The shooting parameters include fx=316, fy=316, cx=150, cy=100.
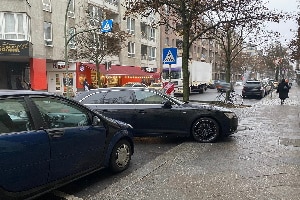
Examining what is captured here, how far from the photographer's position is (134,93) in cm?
783

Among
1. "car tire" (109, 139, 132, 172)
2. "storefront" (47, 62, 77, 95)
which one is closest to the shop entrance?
"storefront" (47, 62, 77, 95)

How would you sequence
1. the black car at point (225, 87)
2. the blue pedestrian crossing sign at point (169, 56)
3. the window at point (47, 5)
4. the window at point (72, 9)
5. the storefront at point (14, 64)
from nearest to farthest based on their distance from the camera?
1. the blue pedestrian crossing sign at point (169, 56)
2. the black car at point (225, 87)
3. the storefront at point (14, 64)
4. the window at point (47, 5)
5. the window at point (72, 9)

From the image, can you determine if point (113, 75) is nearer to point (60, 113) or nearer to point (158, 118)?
point (158, 118)

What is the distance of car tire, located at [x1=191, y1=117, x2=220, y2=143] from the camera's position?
25.2 feet

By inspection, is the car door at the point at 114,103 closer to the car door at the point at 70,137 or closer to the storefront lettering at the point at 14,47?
the car door at the point at 70,137

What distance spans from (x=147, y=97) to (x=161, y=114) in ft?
1.85

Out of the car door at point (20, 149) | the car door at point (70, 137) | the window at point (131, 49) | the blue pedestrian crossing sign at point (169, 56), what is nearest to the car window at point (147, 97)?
the car door at point (70, 137)

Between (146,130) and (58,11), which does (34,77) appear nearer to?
(58,11)

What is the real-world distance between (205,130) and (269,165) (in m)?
2.20

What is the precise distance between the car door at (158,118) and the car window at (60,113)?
2884 millimetres

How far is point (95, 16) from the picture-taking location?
109 feet

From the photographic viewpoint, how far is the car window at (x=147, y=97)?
7704mm

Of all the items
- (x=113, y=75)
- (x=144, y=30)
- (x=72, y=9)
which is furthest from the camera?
(x=144, y=30)

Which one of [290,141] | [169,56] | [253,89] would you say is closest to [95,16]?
[253,89]
